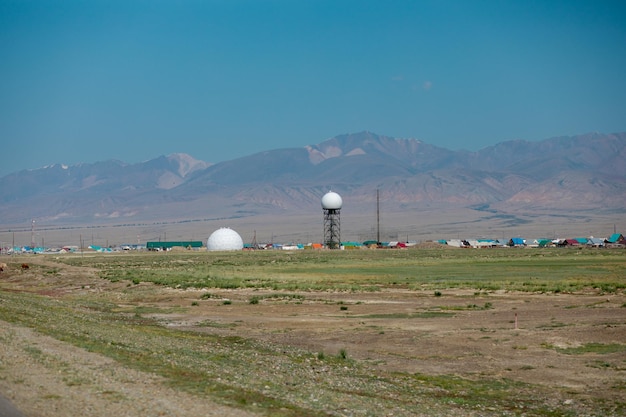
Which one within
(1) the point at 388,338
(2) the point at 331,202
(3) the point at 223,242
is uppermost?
(2) the point at 331,202

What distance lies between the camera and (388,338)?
28.1m

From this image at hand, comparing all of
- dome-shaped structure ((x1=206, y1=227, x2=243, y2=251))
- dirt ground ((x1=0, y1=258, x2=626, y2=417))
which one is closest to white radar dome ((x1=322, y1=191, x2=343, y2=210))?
dome-shaped structure ((x1=206, y1=227, x2=243, y2=251))

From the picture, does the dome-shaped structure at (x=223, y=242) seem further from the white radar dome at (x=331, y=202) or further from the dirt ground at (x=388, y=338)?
the dirt ground at (x=388, y=338)

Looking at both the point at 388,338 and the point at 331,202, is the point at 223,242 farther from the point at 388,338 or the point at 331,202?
the point at 388,338

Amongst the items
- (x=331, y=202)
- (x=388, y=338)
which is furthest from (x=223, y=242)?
(x=388, y=338)

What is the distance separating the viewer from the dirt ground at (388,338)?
16.1m

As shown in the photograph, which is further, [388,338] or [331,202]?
[331,202]

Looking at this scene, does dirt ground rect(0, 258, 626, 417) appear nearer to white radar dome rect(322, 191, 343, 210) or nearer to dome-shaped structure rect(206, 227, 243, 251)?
white radar dome rect(322, 191, 343, 210)

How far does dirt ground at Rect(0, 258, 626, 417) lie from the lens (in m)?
16.1

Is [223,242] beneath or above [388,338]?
above

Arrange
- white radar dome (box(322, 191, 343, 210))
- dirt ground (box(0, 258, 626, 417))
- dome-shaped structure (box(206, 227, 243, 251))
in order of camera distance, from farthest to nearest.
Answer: dome-shaped structure (box(206, 227, 243, 251))
white radar dome (box(322, 191, 343, 210))
dirt ground (box(0, 258, 626, 417))

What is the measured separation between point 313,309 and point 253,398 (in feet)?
77.0

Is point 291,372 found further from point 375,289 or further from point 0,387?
point 375,289

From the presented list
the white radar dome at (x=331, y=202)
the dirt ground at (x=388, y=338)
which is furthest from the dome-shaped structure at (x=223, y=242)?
the dirt ground at (x=388, y=338)
